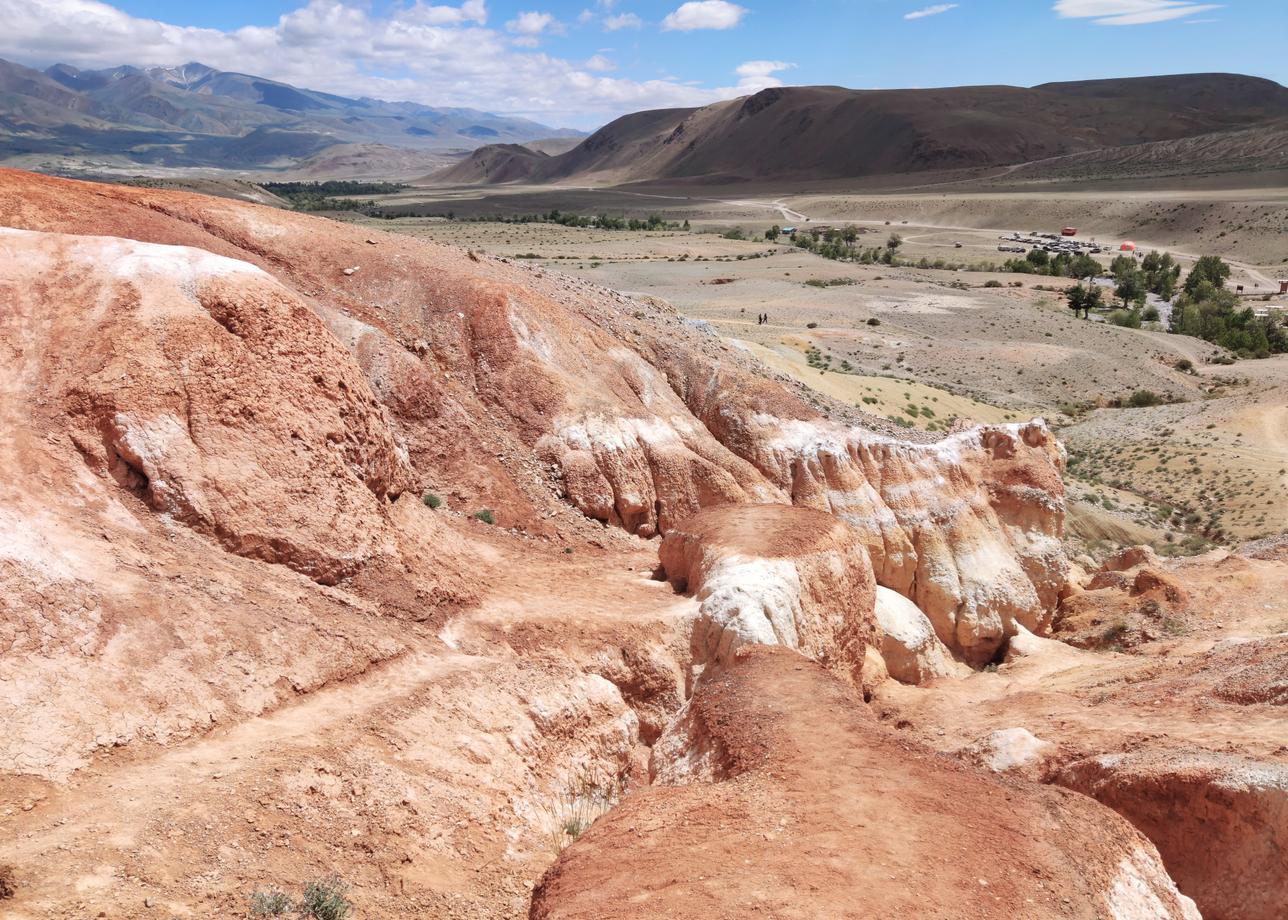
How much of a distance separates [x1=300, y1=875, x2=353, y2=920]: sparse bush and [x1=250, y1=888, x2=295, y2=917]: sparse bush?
0.49 ft

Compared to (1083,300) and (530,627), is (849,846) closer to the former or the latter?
(530,627)

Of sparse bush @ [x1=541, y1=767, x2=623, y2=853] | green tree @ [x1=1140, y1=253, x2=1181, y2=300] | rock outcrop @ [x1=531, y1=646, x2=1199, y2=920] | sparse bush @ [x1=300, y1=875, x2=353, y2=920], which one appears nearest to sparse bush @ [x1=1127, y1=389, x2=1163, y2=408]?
green tree @ [x1=1140, y1=253, x2=1181, y2=300]

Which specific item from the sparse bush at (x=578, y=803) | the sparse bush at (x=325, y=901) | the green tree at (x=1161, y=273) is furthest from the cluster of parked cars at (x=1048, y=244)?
the sparse bush at (x=325, y=901)

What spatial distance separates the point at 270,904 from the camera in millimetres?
8875

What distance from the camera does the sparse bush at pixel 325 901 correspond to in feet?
29.7

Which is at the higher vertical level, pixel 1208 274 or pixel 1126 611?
pixel 1208 274

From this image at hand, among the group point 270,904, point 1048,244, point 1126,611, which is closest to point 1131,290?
point 1048,244

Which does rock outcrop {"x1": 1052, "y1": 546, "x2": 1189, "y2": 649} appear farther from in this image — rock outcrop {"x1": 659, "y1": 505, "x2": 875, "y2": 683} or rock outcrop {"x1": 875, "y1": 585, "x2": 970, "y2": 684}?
rock outcrop {"x1": 659, "y1": 505, "x2": 875, "y2": 683}

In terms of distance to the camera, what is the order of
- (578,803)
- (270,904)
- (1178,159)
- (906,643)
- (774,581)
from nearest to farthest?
1. (270,904)
2. (578,803)
3. (774,581)
4. (906,643)
5. (1178,159)

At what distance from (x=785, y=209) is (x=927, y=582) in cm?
15239

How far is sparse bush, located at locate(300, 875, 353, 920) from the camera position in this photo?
29.7ft

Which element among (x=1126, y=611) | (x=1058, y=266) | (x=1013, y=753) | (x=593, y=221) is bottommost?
(x=1126, y=611)

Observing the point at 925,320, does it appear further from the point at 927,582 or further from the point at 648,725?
the point at 648,725

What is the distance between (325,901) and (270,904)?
0.52m
